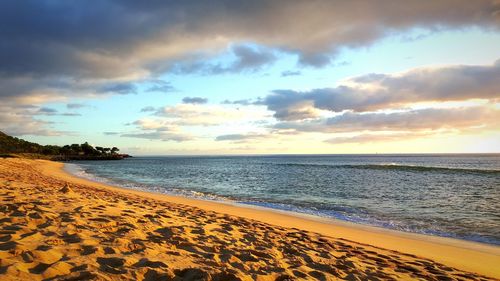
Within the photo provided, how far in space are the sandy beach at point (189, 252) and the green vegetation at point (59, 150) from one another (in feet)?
404

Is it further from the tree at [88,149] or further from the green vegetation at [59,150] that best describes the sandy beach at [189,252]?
the tree at [88,149]

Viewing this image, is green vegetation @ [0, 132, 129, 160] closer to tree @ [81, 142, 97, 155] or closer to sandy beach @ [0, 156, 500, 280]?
Result: tree @ [81, 142, 97, 155]

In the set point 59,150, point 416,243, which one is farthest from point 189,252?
point 59,150

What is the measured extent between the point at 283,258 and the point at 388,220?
951 centimetres

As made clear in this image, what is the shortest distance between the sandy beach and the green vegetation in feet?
404

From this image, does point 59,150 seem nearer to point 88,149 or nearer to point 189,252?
point 88,149

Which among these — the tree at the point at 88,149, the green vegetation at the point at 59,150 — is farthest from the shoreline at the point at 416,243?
the tree at the point at 88,149

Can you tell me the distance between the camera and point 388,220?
45.9ft

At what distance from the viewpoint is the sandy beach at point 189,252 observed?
4.47 meters

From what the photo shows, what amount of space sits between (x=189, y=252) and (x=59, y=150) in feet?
490

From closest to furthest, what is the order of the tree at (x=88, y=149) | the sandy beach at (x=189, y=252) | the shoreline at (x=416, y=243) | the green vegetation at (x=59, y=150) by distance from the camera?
the sandy beach at (x=189, y=252) < the shoreline at (x=416, y=243) < the green vegetation at (x=59, y=150) < the tree at (x=88, y=149)

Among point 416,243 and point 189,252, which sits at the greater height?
point 189,252

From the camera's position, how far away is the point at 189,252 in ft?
18.9

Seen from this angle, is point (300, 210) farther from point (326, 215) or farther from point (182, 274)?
point (182, 274)
